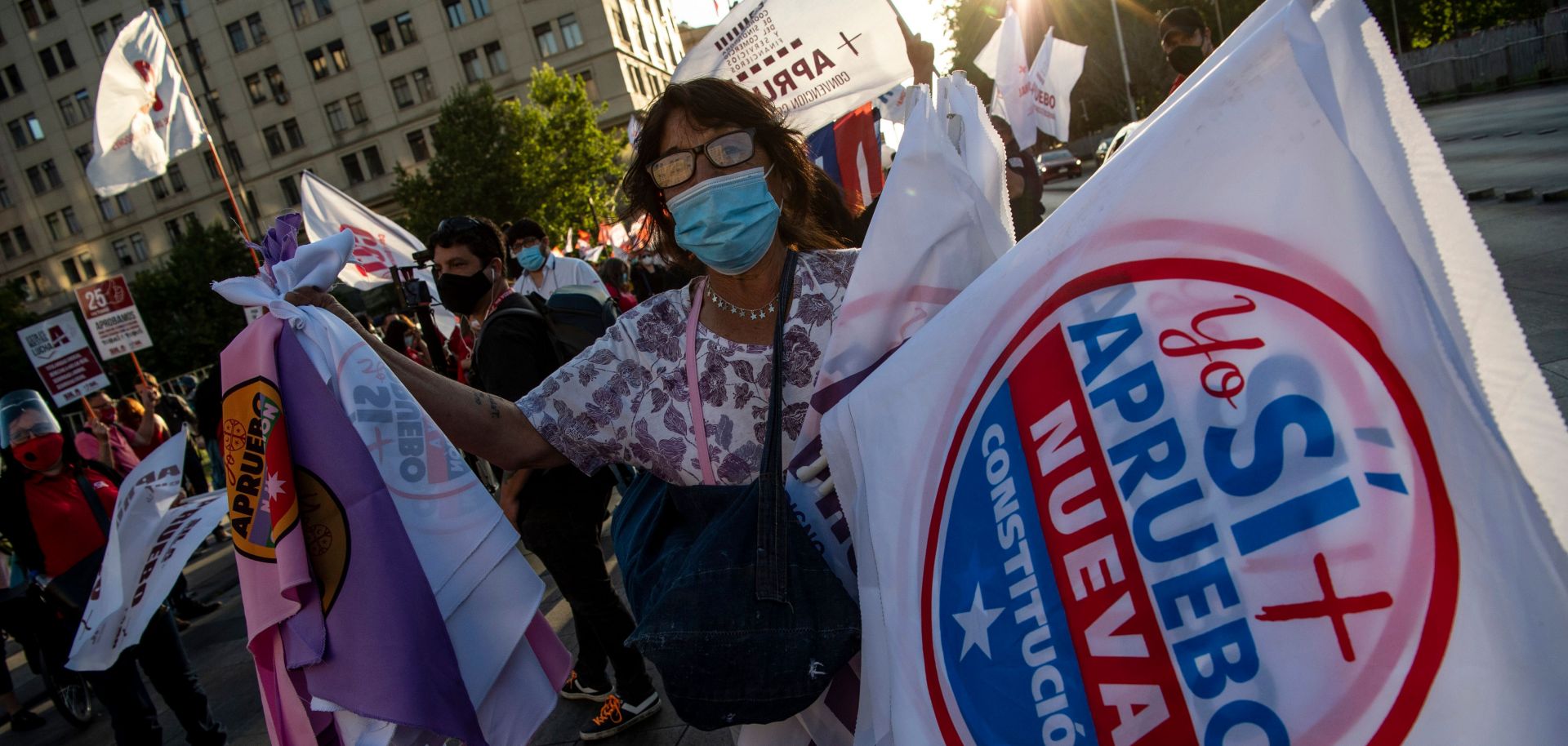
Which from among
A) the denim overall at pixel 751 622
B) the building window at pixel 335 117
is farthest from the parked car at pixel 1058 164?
the building window at pixel 335 117

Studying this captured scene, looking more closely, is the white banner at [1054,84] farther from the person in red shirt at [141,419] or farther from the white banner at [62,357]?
the white banner at [62,357]

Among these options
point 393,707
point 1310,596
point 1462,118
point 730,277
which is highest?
point 730,277

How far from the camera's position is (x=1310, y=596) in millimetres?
860

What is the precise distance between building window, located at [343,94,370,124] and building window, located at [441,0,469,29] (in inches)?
221

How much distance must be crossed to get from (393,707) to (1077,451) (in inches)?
53.4

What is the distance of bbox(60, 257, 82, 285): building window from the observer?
1932 inches

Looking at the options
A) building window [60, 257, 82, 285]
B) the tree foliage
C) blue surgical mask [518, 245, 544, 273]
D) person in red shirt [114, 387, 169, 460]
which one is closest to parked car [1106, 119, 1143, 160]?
blue surgical mask [518, 245, 544, 273]

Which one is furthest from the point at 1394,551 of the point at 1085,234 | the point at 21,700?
the point at 21,700

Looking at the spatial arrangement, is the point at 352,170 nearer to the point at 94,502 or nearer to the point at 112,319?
the point at 112,319

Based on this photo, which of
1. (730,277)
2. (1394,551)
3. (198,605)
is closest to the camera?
(1394,551)

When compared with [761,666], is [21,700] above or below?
below

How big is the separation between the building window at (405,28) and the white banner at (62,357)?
3631 centimetres

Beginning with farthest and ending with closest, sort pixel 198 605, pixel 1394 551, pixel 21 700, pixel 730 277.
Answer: pixel 198 605
pixel 21 700
pixel 730 277
pixel 1394 551

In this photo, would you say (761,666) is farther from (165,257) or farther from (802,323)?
(165,257)
